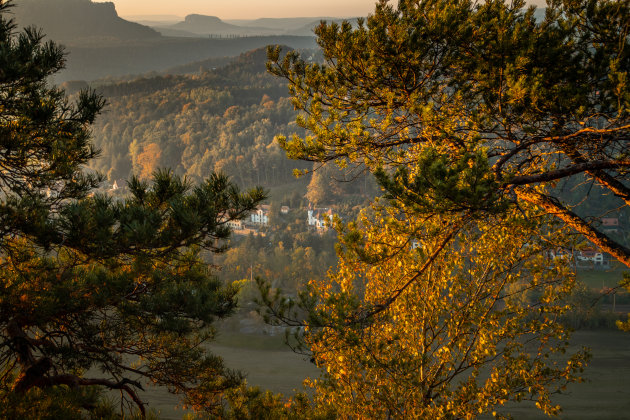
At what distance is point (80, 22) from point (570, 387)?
124958mm

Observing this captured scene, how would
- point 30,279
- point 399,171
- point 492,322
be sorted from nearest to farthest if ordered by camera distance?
point 399,171 → point 30,279 → point 492,322

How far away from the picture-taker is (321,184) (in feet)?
182

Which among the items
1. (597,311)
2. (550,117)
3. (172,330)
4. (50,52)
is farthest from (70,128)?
(597,311)

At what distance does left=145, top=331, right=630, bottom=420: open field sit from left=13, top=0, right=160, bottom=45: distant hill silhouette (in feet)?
315

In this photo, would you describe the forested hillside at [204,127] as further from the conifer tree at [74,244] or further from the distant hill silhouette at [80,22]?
the conifer tree at [74,244]

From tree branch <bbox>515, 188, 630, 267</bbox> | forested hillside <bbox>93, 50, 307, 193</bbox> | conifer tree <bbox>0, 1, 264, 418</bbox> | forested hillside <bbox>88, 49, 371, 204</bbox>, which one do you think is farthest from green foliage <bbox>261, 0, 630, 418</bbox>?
forested hillside <bbox>93, 50, 307, 193</bbox>

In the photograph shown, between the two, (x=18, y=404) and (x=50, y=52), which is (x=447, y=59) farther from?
(x=18, y=404)

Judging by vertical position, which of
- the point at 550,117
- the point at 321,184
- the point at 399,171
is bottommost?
the point at 321,184

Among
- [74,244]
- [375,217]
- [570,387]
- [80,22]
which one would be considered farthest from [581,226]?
[80,22]

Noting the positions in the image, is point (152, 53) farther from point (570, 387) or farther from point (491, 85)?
point (491, 85)

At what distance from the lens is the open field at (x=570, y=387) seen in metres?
20.4

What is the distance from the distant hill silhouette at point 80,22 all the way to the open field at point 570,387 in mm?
96092

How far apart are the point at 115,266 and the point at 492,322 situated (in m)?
3.88

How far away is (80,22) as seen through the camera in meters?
113
